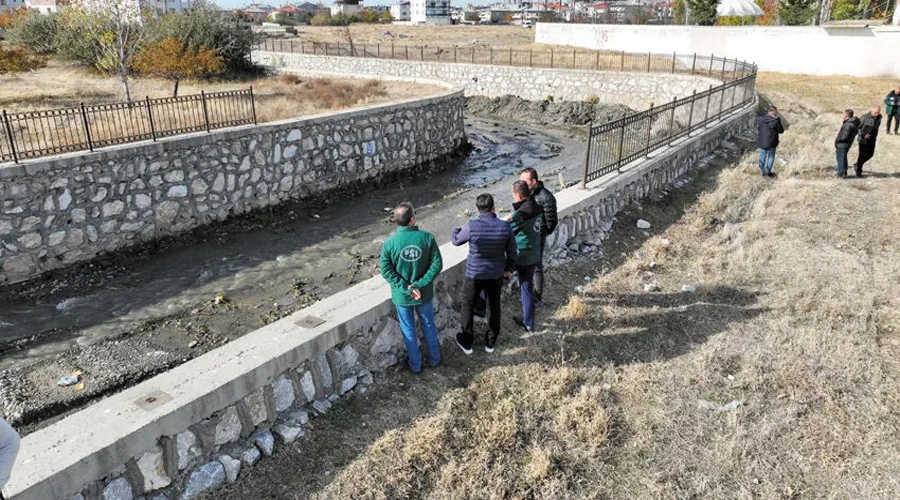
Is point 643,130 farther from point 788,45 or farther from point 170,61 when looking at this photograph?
point 788,45

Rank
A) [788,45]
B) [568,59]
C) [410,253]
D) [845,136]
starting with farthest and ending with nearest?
1. [568,59]
2. [788,45]
3. [845,136]
4. [410,253]

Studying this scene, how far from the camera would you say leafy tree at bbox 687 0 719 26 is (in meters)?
41.4

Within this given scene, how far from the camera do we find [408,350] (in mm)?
5320

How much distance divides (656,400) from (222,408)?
337 cm

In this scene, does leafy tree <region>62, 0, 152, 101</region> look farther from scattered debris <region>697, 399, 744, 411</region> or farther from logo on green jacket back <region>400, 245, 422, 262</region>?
scattered debris <region>697, 399, 744, 411</region>

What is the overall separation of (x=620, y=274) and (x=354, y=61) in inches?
1169

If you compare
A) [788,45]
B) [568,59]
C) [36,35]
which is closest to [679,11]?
[788,45]

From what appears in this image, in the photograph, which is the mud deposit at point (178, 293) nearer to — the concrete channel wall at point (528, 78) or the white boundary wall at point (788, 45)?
the concrete channel wall at point (528, 78)

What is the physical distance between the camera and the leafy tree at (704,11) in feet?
136

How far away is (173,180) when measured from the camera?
36.0 ft

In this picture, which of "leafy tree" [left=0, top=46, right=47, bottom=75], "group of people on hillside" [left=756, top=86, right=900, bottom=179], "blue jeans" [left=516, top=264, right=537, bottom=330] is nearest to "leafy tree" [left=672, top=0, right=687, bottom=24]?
"group of people on hillside" [left=756, top=86, right=900, bottom=179]

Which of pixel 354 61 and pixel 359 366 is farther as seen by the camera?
pixel 354 61

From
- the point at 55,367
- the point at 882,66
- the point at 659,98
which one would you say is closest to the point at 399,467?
the point at 55,367

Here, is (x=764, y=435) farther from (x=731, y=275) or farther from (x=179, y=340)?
(x=179, y=340)
